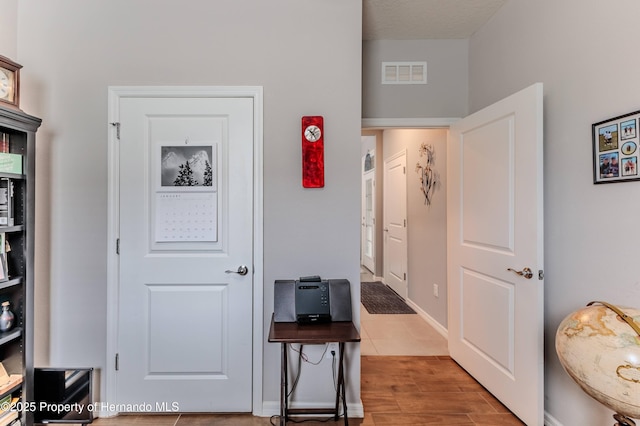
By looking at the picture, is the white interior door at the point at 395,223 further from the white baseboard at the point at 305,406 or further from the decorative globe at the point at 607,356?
the decorative globe at the point at 607,356

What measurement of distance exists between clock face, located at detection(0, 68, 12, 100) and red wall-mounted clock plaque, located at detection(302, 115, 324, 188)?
1.60 m

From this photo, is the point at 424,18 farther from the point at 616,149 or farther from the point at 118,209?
the point at 118,209

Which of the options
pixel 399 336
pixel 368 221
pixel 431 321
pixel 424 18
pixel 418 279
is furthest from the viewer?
pixel 368 221

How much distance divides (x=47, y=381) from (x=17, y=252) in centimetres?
79

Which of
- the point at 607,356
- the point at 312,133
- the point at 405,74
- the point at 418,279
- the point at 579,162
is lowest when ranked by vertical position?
the point at 418,279

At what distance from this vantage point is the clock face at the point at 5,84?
5.26 ft

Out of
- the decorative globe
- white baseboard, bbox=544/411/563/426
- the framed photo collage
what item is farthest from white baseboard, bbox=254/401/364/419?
the framed photo collage

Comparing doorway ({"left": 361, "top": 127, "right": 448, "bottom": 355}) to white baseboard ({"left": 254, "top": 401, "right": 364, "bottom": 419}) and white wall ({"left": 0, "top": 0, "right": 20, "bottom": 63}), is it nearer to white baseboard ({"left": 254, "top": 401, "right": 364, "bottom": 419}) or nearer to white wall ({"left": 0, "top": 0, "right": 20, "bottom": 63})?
white baseboard ({"left": 254, "top": 401, "right": 364, "bottom": 419})

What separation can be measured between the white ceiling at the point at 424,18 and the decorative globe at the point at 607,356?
2.24m

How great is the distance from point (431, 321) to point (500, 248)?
5.75ft

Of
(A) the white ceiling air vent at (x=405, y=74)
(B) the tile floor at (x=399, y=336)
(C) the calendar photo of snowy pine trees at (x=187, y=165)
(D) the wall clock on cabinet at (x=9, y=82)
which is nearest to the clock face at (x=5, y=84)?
(D) the wall clock on cabinet at (x=9, y=82)

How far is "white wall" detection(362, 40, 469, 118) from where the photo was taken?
2756 mm

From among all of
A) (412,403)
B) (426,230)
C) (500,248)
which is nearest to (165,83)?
(500,248)

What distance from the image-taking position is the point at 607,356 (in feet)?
3.49
